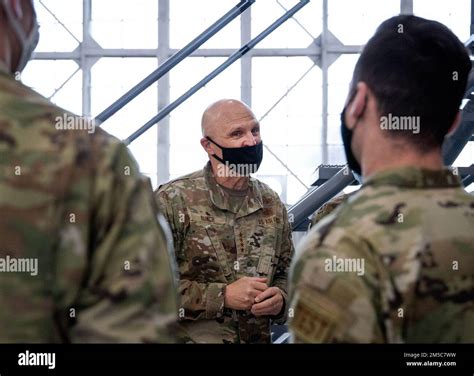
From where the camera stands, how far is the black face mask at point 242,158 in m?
3.11

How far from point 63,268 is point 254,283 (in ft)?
5.88

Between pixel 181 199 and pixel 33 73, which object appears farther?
pixel 33 73

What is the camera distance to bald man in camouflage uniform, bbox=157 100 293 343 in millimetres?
2775

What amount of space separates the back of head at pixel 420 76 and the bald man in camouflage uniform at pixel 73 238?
0.53 meters

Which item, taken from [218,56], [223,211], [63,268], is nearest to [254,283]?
[223,211]

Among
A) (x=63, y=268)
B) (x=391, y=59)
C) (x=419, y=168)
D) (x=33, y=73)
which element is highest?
(x=33, y=73)

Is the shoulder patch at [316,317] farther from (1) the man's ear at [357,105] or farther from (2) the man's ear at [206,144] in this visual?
(2) the man's ear at [206,144]

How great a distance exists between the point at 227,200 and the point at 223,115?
14.4 inches

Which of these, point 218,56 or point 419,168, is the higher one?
point 218,56

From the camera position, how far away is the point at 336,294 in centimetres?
126

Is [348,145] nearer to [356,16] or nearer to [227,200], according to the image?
[227,200]

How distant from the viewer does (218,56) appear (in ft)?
30.6

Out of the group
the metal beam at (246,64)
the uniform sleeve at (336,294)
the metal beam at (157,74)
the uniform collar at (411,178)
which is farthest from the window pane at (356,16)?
the uniform sleeve at (336,294)

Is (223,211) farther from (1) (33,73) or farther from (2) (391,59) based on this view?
(1) (33,73)
